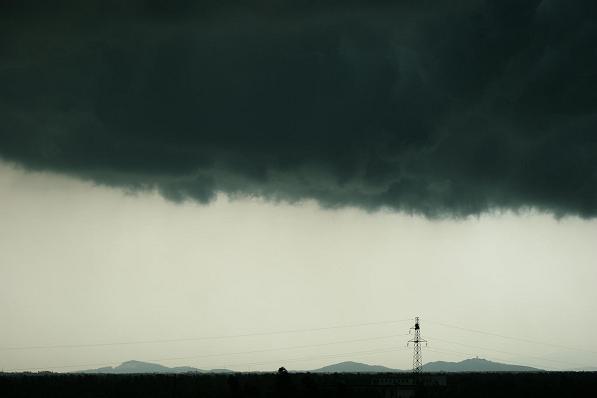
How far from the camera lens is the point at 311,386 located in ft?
534

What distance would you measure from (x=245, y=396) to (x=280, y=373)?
11.1 metres

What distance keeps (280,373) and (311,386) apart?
16.3 meters

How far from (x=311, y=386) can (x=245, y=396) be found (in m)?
15.9

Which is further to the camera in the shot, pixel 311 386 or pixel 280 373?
pixel 280 373

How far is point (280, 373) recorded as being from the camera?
177750 mm

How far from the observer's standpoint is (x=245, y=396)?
169875 mm
